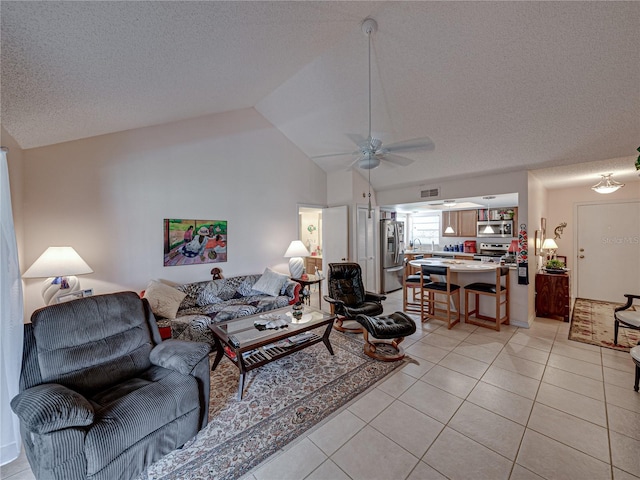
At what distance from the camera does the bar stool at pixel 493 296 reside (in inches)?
149

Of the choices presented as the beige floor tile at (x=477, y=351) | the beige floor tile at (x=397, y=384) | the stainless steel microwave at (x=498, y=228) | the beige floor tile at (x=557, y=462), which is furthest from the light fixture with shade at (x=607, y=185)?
the beige floor tile at (x=397, y=384)

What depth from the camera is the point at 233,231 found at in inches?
174

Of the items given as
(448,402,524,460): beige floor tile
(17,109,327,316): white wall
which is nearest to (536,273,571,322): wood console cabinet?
(448,402,524,460): beige floor tile

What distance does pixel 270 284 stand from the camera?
4.22 meters

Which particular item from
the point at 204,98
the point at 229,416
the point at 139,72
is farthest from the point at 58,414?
the point at 204,98

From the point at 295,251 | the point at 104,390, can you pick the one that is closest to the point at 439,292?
the point at 295,251

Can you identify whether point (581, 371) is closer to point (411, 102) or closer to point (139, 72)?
point (411, 102)

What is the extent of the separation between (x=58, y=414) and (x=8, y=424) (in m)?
0.87

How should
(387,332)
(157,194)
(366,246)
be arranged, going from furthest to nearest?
(366,246)
(157,194)
(387,332)

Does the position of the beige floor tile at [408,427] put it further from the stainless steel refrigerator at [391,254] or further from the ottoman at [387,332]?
the stainless steel refrigerator at [391,254]

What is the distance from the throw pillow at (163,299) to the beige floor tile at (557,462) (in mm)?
3548

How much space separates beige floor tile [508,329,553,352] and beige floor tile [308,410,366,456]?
2.66 metres

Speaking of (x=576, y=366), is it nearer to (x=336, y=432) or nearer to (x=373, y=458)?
(x=373, y=458)

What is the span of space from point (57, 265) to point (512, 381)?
183 inches
